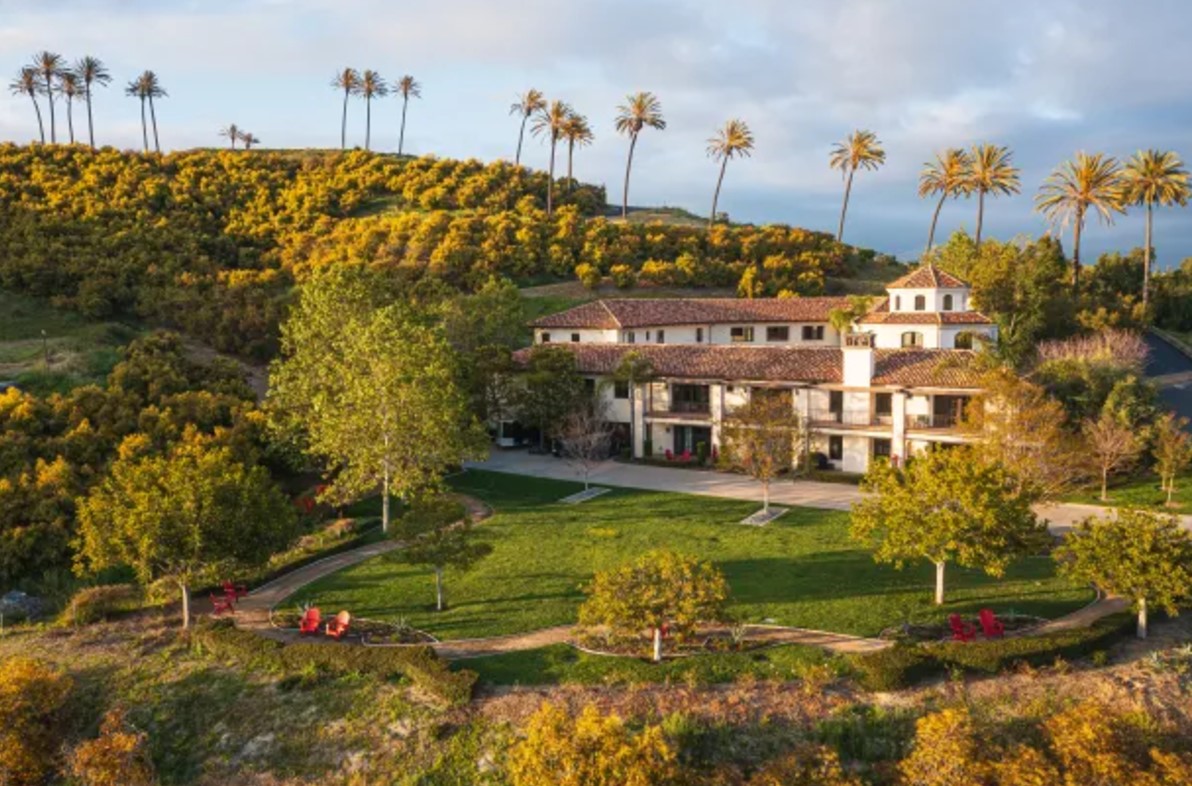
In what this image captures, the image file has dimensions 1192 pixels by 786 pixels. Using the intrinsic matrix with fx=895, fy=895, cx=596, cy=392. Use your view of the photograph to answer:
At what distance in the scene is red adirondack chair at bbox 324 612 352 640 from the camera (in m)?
23.7

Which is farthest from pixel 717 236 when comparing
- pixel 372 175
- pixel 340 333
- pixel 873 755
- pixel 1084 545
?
pixel 873 755

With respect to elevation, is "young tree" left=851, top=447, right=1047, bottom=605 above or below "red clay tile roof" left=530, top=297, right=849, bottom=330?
below

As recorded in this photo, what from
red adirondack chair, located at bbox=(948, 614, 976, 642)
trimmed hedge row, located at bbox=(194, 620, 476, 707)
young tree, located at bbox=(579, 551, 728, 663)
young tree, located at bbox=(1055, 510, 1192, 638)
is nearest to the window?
young tree, located at bbox=(1055, 510, 1192, 638)

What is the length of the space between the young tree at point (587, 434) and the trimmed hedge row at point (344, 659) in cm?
1729

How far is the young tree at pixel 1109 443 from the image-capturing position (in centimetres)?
3481

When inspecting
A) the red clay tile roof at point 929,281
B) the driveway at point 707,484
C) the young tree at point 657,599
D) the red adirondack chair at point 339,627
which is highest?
the red clay tile roof at point 929,281

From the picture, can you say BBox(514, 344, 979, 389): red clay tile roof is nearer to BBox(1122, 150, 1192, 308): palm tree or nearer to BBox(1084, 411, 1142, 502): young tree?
BBox(1084, 411, 1142, 502): young tree

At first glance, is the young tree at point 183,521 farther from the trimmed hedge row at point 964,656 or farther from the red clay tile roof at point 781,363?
the red clay tile roof at point 781,363

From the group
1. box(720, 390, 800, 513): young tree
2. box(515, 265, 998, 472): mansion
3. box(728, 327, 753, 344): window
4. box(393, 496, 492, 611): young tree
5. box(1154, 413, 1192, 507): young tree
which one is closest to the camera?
box(393, 496, 492, 611): young tree

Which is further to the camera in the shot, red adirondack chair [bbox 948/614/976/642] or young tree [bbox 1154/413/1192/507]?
young tree [bbox 1154/413/1192/507]

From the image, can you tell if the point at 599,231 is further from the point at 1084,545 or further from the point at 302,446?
the point at 1084,545

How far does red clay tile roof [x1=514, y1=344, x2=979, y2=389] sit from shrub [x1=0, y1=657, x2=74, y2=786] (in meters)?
30.0

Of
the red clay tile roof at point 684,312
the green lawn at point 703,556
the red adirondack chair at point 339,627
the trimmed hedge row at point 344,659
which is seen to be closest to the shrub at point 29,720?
the trimmed hedge row at point 344,659

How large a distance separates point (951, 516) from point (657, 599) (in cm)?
810
